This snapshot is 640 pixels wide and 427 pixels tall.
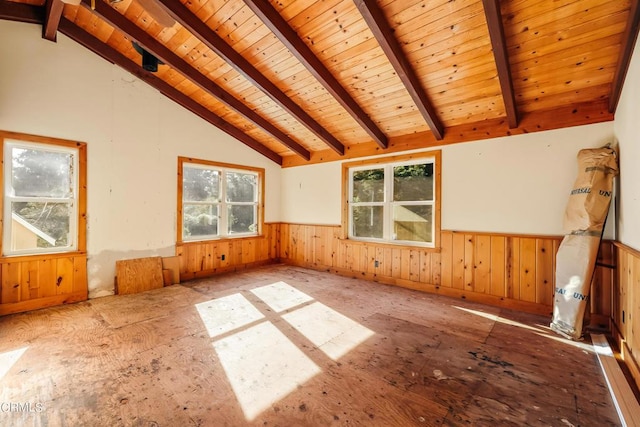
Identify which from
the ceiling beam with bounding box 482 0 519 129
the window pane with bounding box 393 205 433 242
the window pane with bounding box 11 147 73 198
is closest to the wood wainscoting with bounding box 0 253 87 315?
the window pane with bounding box 11 147 73 198

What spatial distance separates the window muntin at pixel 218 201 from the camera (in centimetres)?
481

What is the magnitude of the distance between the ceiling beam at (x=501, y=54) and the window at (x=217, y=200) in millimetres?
4348

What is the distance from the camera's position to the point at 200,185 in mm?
4953

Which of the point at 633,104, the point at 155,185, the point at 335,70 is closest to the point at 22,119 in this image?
the point at 155,185

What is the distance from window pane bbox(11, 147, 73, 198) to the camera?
3.28 meters

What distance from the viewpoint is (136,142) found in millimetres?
4156

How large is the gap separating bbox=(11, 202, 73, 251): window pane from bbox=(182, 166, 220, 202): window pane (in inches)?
61.3

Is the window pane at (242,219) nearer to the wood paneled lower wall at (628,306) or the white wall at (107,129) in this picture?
the white wall at (107,129)

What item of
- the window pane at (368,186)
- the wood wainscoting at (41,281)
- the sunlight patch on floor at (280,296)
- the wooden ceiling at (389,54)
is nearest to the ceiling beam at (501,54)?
the wooden ceiling at (389,54)

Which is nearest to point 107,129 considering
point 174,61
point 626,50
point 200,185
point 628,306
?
point 174,61

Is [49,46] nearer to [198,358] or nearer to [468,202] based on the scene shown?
[198,358]

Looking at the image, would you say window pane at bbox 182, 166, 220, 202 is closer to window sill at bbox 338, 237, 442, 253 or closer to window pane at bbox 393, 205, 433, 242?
window sill at bbox 338, 237, 442, 253

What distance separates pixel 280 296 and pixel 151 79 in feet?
12.3

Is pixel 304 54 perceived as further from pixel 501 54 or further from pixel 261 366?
pixel 261 366
